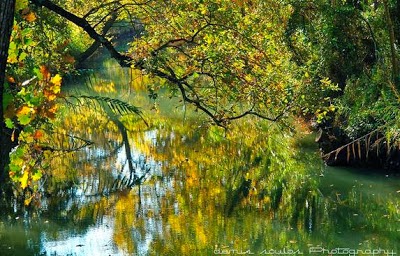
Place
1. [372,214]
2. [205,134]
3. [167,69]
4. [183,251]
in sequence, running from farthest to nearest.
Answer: [205,134], [372,214], [183,251], [167,69]

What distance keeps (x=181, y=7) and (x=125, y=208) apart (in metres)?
3.67

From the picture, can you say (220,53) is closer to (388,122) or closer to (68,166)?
(388,122)

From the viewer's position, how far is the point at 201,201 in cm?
898

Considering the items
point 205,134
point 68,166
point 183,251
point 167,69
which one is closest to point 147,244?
point 183,251

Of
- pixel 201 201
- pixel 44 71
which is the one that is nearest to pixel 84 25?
pixel 44 71

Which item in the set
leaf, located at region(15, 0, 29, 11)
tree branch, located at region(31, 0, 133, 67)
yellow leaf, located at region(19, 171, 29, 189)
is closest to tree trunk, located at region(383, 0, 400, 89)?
tree branch, located at region(31, 0, 133, 67)

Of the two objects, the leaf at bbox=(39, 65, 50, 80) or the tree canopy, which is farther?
the tree canopy

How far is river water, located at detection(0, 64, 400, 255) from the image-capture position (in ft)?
23.8

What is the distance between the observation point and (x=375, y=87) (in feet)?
32.7

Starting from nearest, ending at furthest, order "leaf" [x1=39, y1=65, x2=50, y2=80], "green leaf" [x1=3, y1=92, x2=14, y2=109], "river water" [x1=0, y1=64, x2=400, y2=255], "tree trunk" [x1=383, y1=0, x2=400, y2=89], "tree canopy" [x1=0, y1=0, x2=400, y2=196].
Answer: "green leaf" [x1=3, y1=92, x2=14, y2=109]
"leaf" [x1=39, y1=65, x2=50, y2=80]
"tree canopy" [x1=0, y1=0, x2=400, y2=196]
"river water" [x1=0, y1=64, x2=400, y2=255]
"tree trunk" [x1=383, y1=0, x2=400, y2=89]

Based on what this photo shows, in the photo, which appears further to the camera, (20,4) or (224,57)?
(224,57)

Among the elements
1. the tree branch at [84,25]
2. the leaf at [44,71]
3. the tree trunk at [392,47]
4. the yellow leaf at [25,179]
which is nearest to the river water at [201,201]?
the tree branch at [84,25]

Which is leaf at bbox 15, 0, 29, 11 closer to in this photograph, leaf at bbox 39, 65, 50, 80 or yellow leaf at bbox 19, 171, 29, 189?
leaf at bbox 39, 65, 50, 80

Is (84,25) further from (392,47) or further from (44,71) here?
(392,47)
